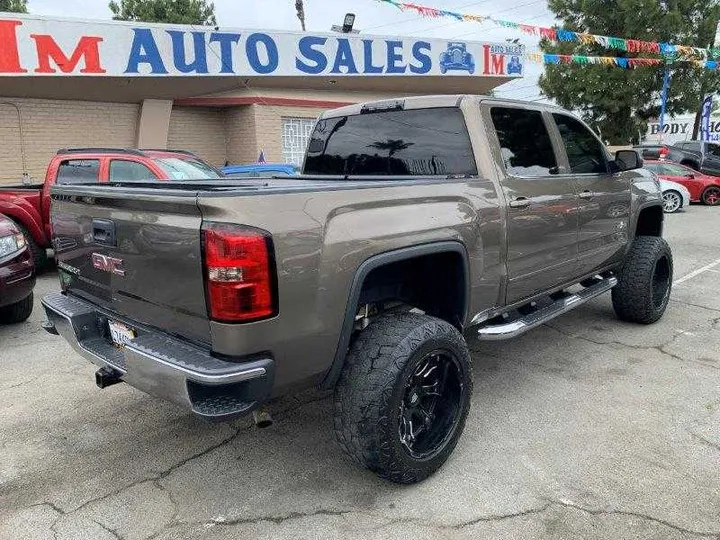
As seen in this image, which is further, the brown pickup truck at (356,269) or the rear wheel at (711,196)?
the rear wheel at (711,196)

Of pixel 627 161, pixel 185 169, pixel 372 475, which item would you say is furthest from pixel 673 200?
pixel 372 475

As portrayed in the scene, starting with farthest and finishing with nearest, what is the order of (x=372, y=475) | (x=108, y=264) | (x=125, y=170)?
(x=125, y=170) → (x=372, y=475) → (x=108, y=264)

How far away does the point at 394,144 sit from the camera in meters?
3.82

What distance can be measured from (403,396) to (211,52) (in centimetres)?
1139

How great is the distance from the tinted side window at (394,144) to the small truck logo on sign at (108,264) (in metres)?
1.81

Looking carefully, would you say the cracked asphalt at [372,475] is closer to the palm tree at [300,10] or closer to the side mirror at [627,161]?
the side mirror at [627,161]

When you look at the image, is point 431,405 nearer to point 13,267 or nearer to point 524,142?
point 524,142

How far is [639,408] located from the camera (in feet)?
12.0

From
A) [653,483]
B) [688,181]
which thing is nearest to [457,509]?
[653,483]

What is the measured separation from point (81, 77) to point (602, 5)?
22.1 m

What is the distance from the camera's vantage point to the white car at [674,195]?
586 inches

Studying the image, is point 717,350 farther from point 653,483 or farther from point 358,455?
point 358,455

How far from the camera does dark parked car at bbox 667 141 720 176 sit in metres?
17.8

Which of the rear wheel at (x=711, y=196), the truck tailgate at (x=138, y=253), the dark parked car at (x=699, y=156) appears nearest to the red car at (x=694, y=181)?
the rear wheel at (x=711, y=196)
